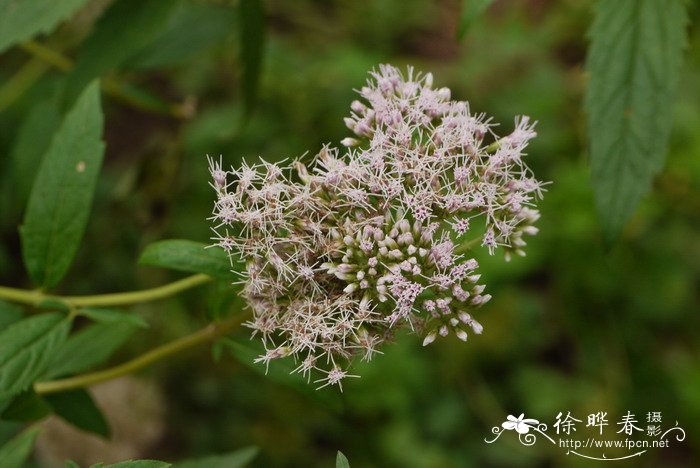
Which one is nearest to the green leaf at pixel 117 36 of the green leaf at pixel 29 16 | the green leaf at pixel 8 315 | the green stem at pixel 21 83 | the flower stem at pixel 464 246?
the green leaf at pixel 29 16

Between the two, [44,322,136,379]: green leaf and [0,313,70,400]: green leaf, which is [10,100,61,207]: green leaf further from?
[0,313,70,400]: green leaf

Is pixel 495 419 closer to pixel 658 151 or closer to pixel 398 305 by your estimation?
pixel 658 151

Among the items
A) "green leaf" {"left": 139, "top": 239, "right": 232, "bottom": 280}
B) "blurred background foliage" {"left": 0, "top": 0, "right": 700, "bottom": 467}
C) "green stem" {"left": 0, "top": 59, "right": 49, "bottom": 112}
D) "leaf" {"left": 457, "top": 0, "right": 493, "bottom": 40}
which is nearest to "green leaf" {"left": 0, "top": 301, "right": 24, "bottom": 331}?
"green leaf" {"left": 139, "top": 239, "right": 232, "bottom": 280}

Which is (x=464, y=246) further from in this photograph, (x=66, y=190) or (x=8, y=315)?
(x=8, y=315)

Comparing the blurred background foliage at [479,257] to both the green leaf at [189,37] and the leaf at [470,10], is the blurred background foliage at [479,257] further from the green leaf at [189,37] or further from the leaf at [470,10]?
the leaf at [470,10]

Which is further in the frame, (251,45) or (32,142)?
(32,142)

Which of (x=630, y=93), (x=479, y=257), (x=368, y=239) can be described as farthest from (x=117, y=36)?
(x=479, y=257)
